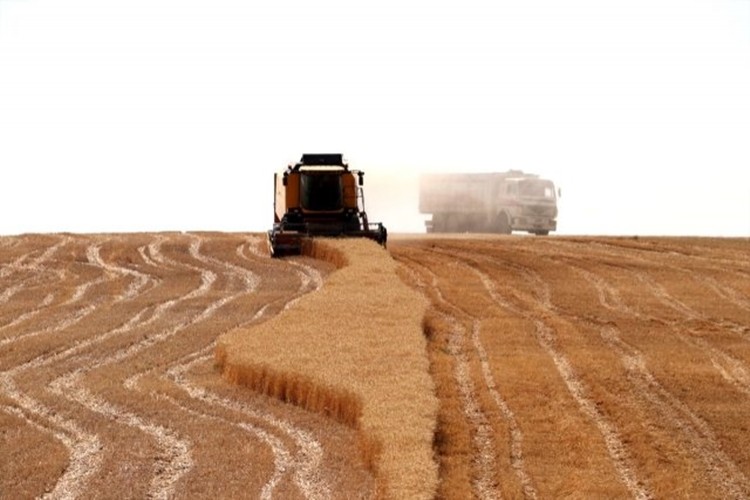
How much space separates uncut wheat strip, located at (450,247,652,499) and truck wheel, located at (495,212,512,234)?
27.4 meters

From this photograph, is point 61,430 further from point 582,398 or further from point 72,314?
point 72,314

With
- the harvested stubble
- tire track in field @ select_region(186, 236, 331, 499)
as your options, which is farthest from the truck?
tire track in field @ select_region(186, 236, 331, 499)

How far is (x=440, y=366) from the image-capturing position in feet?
63.7

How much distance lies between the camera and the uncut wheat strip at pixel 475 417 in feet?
43.2

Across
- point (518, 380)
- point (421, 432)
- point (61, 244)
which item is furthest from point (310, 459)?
point (61, 244)

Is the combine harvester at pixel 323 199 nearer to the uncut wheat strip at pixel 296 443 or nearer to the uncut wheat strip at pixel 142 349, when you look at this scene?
the uncut wheat strip at pixel 142 349

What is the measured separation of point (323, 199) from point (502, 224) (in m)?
19.9

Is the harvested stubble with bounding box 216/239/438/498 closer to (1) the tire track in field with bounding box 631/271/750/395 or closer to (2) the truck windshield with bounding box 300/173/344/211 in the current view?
(1) the tire track in field with bounding box 631/271/750/395

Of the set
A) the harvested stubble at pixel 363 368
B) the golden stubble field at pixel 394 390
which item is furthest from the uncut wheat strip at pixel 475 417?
the harvested stubble at pixel 363 368

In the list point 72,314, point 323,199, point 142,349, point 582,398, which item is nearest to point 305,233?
point 323,199

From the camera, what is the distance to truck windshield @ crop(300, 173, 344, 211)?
131 feet

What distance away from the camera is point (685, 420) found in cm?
1669

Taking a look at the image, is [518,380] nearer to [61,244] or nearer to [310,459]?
[310,459]

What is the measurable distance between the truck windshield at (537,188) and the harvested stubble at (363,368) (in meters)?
29.9
